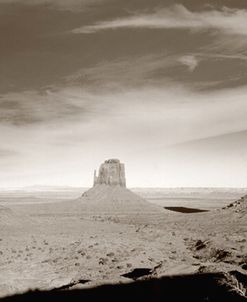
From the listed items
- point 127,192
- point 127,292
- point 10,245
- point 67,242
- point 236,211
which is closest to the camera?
point 127,292

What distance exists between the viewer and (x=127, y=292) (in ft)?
43.1

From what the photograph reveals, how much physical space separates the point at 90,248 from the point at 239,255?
9.50 meters

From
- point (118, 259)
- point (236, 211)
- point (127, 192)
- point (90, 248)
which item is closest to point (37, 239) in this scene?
point (90, 248)

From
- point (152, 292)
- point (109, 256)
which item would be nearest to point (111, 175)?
point (109, 256)

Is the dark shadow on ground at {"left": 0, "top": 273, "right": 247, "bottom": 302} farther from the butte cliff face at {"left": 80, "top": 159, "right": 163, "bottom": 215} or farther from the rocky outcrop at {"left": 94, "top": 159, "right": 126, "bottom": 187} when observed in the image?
the rocky outcrop at {"left": 94, "top": 159, "right": 126, "bottom": 187}

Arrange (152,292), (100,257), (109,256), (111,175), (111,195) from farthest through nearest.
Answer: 1. (111,175)
2. (111,195)
3. (109,256)
4. (100,257)
5. (152,292)

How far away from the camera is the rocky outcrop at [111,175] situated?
93625 mm

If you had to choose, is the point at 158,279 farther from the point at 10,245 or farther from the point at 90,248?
the point at 10,245

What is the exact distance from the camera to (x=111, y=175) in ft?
308

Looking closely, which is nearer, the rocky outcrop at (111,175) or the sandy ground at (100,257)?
the sandy ground at (100,257)

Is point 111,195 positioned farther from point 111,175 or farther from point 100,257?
point 100,257

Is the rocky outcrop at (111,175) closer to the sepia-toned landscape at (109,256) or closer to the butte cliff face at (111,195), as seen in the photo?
the butte cliff face at (111,195)

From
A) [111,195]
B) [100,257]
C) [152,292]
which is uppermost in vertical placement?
[111,195]

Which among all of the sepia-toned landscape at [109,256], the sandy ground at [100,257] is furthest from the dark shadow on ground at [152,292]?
the sandy ground at [100,257]
